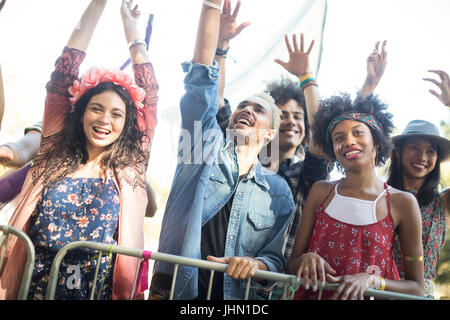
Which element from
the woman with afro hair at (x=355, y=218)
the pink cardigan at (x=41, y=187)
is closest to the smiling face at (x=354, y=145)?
the woman with afro hair at (x=355, y=218)

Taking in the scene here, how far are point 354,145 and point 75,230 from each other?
144cm

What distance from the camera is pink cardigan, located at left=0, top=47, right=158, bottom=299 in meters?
2.13

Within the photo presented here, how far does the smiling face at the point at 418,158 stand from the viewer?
264cm

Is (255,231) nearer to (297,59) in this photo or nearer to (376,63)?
(297,59)

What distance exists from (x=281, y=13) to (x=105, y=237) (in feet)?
5.83

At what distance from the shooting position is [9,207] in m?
2.39

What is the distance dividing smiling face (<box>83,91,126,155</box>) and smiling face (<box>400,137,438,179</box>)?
1.68 metres

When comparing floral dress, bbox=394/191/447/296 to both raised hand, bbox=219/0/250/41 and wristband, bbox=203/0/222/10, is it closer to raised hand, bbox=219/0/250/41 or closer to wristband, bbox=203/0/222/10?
raised hand, bbox=219/0/250/41

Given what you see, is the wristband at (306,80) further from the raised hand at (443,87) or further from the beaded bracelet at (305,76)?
the raised hand at (443,87)

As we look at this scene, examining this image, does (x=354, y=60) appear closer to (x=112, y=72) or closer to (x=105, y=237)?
(x=112, y=72)

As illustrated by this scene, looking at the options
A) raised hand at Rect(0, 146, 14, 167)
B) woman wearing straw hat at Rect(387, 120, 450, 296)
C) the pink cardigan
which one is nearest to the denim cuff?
the pink cardigan

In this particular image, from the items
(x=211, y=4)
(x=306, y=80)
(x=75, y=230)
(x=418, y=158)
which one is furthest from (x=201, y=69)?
(x=418, y=158)

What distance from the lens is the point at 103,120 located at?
7.63ft

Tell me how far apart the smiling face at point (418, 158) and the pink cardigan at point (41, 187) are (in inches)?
60.0
